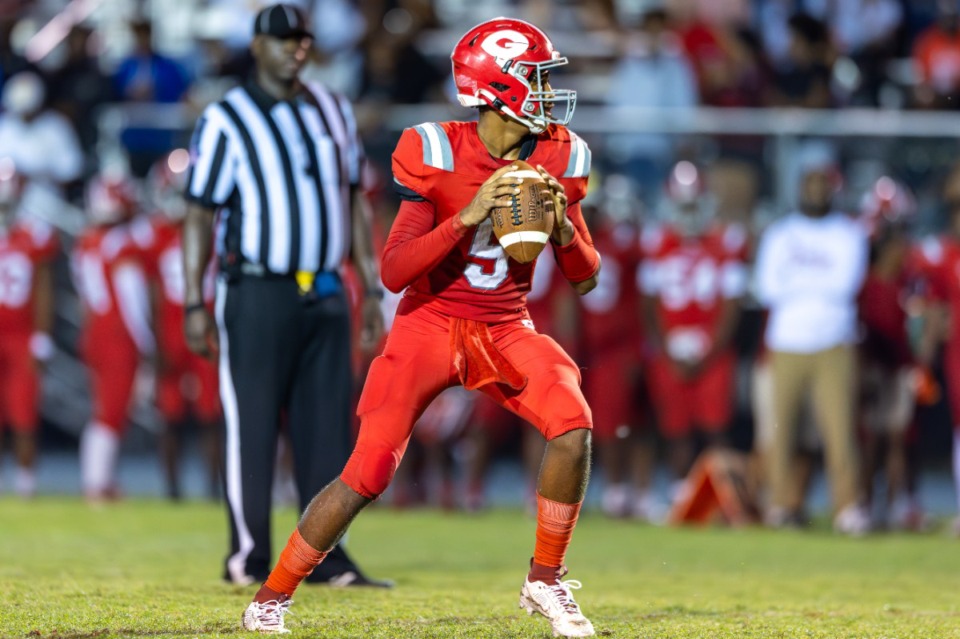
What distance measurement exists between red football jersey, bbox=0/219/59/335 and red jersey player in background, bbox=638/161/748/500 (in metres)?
4.21

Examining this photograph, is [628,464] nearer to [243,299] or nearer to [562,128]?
[243,299]

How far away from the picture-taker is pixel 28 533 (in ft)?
→ 29.0

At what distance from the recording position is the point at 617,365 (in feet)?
35.3

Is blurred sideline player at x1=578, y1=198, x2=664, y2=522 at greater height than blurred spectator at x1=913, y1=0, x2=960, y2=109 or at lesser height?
lesser

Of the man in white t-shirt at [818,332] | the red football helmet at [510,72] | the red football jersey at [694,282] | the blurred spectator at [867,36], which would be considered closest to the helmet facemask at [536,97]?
the red football helmet at [510,72]

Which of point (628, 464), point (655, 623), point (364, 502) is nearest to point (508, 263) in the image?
point (364, 502)

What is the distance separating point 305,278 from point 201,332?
17.6 inches

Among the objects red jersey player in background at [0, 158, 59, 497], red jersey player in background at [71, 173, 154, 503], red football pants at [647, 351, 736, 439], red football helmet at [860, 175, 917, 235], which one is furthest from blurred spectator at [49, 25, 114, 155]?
red football helmet at [860, 175, 917, 235]

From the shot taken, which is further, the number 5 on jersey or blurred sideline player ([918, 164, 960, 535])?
blurred sideline player ([918, 164, 960, 535])

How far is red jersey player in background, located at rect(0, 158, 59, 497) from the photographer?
11.3 meters

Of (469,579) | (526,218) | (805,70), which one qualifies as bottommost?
(469,579)

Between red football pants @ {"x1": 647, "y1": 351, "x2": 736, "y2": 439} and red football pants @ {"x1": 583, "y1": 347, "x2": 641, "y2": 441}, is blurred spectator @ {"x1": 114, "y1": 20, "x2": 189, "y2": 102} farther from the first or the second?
red football pants @ {"x1": 647, "y1": 351, "x2": 736, "y2": 439}

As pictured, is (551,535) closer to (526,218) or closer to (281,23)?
(526,218)

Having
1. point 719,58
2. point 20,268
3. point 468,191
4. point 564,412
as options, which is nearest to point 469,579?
point 564,412
